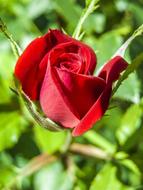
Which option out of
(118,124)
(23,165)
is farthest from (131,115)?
(23,165)

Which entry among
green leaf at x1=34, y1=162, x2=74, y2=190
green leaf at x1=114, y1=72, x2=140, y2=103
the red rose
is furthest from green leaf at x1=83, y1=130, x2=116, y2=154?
the red rose

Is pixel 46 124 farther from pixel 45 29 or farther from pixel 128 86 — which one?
pixel 45 29

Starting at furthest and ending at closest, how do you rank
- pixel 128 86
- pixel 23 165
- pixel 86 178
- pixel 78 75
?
pixel 23 165 → pixel 86 178 → pixel 128 86 → pixel 78 75

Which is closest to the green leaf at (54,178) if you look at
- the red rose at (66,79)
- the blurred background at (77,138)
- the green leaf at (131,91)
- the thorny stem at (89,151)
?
the blurred background at (77,138)

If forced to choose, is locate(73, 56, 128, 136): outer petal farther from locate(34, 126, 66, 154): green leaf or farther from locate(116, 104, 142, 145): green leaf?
locate(34, 126, 66, 154): green leaf

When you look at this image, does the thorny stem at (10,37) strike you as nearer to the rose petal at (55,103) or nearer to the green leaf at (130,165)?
the rose petal at (55,103)

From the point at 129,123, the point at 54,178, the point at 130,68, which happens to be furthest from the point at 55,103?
the point at 54,178

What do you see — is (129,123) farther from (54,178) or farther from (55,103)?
(55,103)
